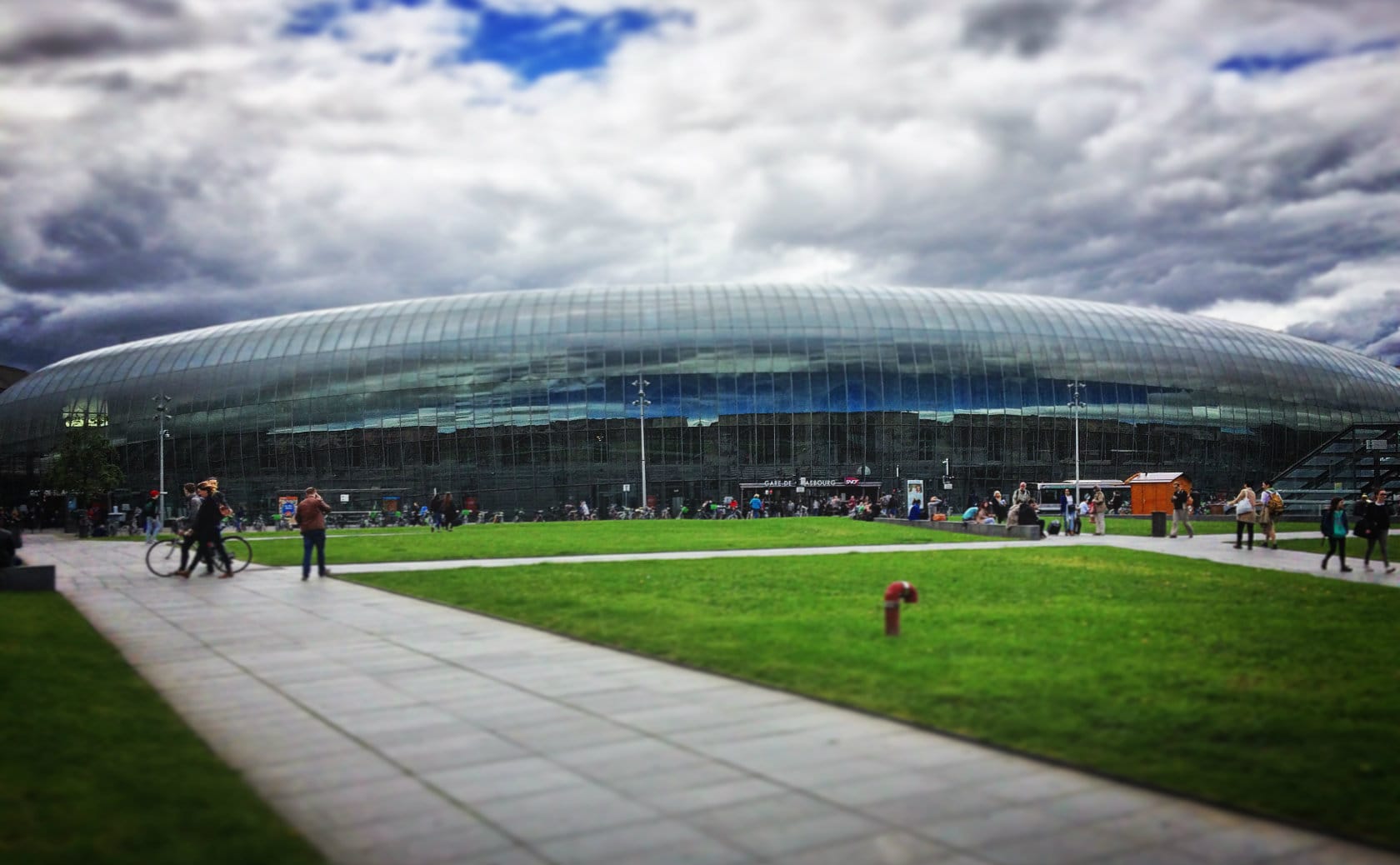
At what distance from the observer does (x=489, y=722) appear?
32.6 ft

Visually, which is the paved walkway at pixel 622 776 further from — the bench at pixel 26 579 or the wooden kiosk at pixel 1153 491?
the wooden kiosk at pixel 1153 491

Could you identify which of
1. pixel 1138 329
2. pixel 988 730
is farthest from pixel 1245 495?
pixel 1138 329

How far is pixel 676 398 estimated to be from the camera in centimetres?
8925

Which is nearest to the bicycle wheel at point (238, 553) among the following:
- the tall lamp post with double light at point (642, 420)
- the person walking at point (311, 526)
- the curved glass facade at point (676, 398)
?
the person walking at point (311, 526)

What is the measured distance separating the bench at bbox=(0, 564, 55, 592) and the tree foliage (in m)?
64.9

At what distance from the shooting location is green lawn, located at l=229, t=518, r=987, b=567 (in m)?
33.8

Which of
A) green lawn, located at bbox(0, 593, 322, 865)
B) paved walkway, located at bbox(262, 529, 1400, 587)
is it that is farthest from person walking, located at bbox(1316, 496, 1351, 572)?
green lawn, located at bbox(0, 593, 322, 865)

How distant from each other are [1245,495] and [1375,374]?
98.0 m

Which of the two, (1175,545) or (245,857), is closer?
(245,857)

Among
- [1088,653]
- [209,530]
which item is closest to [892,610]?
[1088,653]

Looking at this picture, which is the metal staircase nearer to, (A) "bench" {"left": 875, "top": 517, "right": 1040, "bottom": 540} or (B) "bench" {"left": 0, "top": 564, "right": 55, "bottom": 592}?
(A) "bench" {"left": 875, "top": 517, "right": 1040, "bottom": 540}

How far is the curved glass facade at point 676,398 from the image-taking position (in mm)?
89375

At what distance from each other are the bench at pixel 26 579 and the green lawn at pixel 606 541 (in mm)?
8456

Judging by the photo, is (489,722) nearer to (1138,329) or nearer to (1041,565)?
(1041,565)
